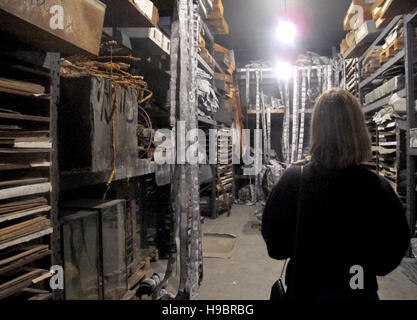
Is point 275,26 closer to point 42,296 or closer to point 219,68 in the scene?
point 219,68

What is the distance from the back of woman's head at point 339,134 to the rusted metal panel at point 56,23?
138 centimetres

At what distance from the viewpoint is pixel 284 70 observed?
27.8 feet

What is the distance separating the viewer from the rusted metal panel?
139 centimetres

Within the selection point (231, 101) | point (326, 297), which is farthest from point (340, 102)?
point (231, 101)

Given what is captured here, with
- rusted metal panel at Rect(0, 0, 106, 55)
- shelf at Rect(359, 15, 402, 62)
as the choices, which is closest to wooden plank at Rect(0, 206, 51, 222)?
rusted metal panel at Rect(0, 0, 106, 55)

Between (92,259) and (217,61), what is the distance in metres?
5.72

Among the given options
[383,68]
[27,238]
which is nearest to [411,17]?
[383,68]

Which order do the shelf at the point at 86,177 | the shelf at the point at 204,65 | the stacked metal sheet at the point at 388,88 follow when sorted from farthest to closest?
the shelf at the point at 204,65
the stacked metal sheet at the point at 388,88
the shelf at the point at 86,177

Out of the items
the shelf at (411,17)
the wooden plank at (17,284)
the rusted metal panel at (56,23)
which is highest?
the shelf at (411,17)

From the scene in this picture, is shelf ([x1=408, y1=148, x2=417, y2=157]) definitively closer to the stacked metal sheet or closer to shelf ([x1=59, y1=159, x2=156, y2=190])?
the stacked metal sheet

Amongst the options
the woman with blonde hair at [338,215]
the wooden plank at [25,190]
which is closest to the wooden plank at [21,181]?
the wooden plank at [25,190]

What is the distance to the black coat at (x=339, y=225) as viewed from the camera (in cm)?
126

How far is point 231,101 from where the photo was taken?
781cm

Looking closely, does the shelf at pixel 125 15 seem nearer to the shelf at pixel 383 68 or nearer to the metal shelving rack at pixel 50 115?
the metal shelving rack at pixel 50 115
